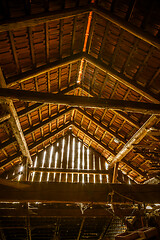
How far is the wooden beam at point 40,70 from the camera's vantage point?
4.79 meters

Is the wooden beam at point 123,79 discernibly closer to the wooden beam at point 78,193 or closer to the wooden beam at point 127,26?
the wooden beam at point 127,26

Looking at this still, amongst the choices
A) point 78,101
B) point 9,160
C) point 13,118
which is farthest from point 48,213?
point 78,101

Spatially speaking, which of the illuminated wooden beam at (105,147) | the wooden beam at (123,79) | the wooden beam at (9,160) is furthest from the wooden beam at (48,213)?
the wooden beam at (123,79)

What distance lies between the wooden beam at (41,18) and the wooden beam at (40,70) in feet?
4.29

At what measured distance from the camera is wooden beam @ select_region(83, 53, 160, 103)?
5289mm

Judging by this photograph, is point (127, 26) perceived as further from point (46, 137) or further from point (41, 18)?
point (46, 137)

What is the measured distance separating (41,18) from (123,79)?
2.88 metres

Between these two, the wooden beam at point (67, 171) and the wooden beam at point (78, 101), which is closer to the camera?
the wooden beam at point (78, 101)

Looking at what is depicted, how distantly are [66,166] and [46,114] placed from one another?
Result: 11.7 ft

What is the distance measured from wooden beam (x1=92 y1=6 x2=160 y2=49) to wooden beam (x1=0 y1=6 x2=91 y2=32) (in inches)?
12.5

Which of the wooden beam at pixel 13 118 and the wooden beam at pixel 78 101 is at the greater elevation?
the wooden beam at pixel 13 118

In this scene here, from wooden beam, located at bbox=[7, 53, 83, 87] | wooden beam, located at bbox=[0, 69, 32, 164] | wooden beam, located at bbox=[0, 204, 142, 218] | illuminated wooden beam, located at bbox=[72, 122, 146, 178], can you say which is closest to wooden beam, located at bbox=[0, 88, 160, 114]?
wooden beam, located at bbox=[0, 69, 32, 164]

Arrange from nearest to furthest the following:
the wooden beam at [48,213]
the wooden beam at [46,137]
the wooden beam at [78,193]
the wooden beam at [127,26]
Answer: the wooden beam at [78,193], the wooden beam at [127,26], the wooden beam at [48,213], the wooden beam at [46,137]

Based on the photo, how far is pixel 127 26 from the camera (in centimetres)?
414
